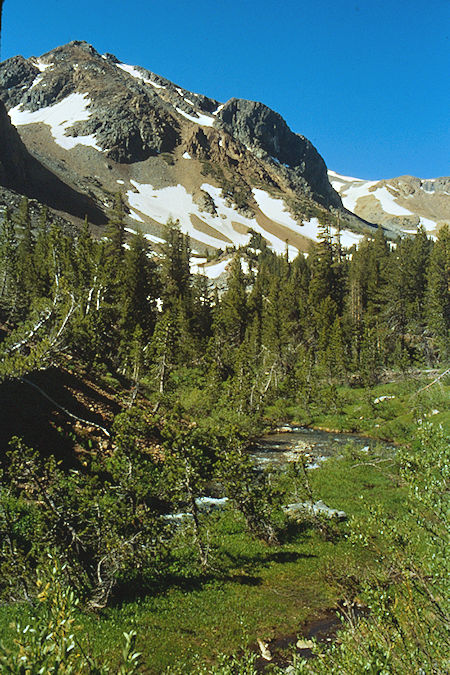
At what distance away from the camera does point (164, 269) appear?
214 feet

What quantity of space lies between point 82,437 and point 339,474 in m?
14.6

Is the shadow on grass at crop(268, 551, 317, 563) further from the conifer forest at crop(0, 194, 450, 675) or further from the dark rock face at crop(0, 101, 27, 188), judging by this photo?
the dark rock face at crop(0, 101, 27, 188)

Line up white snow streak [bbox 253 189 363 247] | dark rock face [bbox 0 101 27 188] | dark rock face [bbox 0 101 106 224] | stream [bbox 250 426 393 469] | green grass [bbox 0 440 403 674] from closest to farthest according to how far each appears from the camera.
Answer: green grass [bbox 0 440 403 674], stream [bbox 250 426 393 469], dark rock face [bbox 0 101 27 188], dark rock face [bbox 0 101 106 224], white snow streak [bbox 253 189 363 247]

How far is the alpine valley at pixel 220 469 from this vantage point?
6031mm

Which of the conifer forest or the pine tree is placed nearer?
the conifer forest

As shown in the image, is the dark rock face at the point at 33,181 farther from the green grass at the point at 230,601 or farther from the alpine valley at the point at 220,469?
the green grass at the point at 230,601

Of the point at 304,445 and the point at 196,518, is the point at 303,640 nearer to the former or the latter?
the point at 196,518

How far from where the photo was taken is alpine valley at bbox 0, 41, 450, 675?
603 cm

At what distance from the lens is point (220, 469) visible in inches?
567

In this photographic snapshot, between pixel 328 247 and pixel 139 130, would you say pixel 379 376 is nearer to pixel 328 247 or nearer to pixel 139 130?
pixel 328 247

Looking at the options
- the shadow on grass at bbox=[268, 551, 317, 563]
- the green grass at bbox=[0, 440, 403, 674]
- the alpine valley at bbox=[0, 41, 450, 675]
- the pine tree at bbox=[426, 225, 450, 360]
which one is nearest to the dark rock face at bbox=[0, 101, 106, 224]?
the alpine valley at bbox=[0, 41, 450, 675]

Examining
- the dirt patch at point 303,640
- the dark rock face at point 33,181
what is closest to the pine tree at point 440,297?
the dirt patch at point 303,640

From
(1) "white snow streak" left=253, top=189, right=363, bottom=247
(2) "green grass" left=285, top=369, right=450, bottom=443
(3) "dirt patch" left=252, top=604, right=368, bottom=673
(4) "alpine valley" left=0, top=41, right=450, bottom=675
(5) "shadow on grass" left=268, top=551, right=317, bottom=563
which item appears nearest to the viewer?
(4) "alpine valley" left=0, top=41, right=450, bottom=675

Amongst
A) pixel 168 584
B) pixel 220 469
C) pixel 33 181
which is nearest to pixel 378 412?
pixel 220 469
